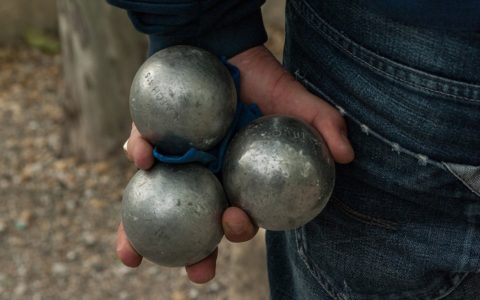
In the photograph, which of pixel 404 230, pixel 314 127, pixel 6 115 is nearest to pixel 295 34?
pixel 314 127

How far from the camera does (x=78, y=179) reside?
10.1ft

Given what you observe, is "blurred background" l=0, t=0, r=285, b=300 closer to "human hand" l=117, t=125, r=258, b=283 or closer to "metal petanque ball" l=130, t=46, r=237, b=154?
"human hand" l=117, t=125, r=258, b=283

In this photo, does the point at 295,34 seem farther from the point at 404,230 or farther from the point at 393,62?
the point at 404,230

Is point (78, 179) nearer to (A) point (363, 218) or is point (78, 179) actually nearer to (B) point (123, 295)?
(B) point (123, 295)

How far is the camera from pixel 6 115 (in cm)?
347

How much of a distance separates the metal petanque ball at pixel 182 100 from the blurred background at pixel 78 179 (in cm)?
127

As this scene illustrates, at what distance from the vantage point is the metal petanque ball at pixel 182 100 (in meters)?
1.02

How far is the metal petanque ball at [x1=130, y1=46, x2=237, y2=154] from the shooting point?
1.02 metres

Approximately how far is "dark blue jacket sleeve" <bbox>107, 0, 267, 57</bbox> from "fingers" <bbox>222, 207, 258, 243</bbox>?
25cm

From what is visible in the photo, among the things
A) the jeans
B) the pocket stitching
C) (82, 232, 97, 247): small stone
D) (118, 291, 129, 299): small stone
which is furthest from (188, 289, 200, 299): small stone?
the pocket stitching

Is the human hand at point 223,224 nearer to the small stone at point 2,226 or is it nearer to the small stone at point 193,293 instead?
the small stone at point 193,293

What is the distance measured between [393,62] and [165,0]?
31 cm

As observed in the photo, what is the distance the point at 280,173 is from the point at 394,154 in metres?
0.17

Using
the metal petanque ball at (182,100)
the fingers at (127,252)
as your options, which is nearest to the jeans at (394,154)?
the metal petanque ball at (182,100)
